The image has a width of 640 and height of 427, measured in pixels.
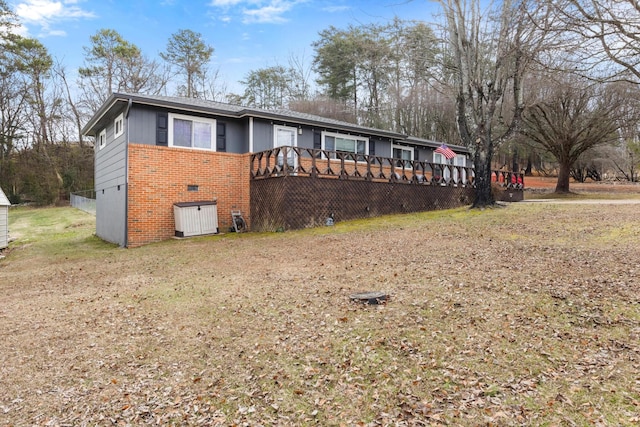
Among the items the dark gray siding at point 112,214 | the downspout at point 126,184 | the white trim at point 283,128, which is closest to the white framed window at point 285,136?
the white trim at point 283,128

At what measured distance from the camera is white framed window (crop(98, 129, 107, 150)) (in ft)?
47.8

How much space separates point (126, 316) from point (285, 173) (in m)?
7.41

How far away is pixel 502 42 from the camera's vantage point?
37.0 ft

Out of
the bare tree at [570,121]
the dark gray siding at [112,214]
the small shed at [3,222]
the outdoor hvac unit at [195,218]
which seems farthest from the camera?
the bare tree at [570,121]

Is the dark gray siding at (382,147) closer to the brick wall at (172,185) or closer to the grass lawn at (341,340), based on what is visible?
the brick wall at (172,185)

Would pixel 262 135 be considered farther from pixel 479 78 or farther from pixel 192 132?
pixel 479 78

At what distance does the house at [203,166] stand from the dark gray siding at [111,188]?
3cm

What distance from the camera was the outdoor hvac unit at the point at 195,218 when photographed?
39.3 ft

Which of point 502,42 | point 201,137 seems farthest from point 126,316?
point 502,42

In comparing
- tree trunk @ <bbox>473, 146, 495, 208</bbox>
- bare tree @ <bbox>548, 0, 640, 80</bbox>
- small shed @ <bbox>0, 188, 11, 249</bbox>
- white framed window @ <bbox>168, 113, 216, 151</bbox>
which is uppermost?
bare tree @ <bbox>548, 0, 640, 80</bbox>

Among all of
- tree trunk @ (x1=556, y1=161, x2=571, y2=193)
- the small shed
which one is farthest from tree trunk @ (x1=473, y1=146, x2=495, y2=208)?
the small shed

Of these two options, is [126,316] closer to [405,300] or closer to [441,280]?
[405,300]

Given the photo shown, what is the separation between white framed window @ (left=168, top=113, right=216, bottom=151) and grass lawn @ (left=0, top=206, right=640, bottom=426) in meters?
5.88

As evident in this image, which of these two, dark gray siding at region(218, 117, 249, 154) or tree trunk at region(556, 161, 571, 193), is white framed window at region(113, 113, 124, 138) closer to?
dark gray siding at region(218, 117, 249, 154)
